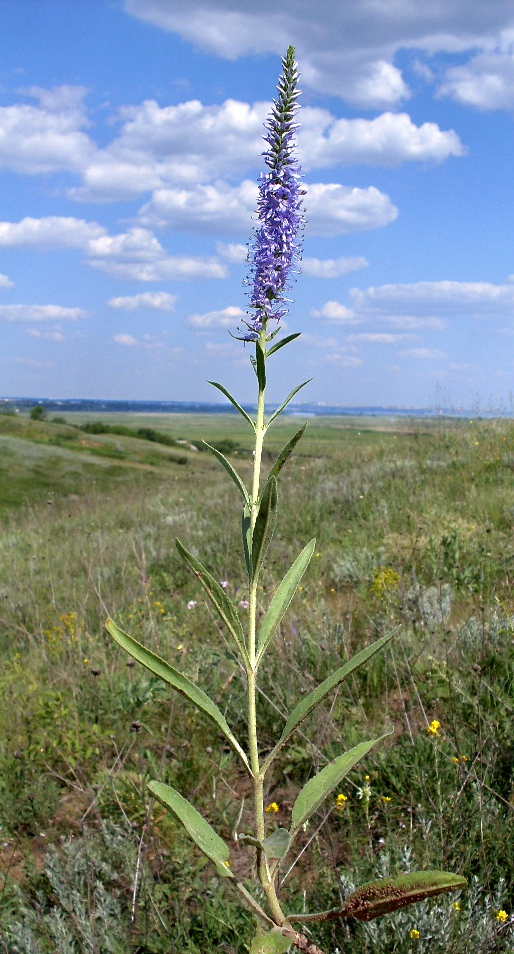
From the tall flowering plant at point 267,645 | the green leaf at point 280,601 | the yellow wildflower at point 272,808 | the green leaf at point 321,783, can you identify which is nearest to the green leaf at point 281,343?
the tall flowering plant at point 267,645

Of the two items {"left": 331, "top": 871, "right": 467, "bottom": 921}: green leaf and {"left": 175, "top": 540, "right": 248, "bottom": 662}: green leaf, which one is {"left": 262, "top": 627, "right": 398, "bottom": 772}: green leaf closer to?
{"left": 175, "top": 540, "right": 248, "bottom": 662}: green leaf

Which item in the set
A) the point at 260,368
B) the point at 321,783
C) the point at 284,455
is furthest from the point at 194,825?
the point at 260,368

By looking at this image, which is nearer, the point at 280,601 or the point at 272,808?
the point at 280,601

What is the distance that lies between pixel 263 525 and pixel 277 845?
0.68 metres

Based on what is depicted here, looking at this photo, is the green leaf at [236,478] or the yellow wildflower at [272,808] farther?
the yellow wildflower at [272,808]

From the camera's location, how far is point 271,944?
1375mm

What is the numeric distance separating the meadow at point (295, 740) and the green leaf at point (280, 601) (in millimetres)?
281

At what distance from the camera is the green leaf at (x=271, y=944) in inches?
53.5

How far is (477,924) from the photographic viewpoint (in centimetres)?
216

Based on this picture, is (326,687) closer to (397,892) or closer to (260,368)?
(397,892)

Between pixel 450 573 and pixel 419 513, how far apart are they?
5.56 feet

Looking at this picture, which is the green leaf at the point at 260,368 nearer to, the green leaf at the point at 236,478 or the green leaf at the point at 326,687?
the green leaf at the point at 236,478

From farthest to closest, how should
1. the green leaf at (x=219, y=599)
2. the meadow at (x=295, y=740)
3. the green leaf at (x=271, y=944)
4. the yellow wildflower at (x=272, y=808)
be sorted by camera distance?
the yellow wildflower at (x=272, y=808)
the meadow at (x=295, y=740)
the green leaf at (x=219, y=599)
the green leaf at (x=271, y=944)

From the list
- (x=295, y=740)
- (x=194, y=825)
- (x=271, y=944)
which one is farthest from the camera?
(x=295, y=740)
